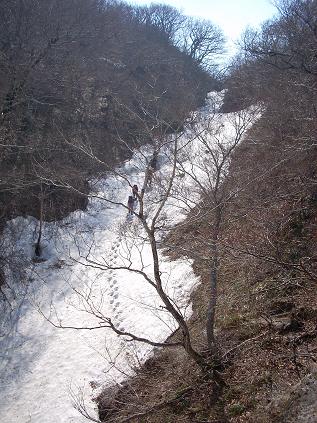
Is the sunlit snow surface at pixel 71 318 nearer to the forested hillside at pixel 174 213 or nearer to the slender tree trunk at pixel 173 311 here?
the forested hillside at pixel 174 213

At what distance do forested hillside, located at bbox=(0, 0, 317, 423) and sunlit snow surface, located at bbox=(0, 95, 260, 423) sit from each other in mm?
88

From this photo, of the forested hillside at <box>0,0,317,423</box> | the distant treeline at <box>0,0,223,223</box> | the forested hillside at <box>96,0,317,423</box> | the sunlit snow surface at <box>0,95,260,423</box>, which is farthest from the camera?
the distant treeline at <box>0,0,223,223</box>

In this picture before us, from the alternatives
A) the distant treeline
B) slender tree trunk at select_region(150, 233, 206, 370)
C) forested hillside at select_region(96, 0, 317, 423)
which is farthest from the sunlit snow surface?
the distant treeline

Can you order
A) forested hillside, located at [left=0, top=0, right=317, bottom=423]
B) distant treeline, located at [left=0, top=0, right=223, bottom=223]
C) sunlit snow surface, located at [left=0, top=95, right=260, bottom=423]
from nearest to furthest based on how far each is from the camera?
1. forested hillside, located at [left=0, top=0, right=317, bottom=423]
2. sunlit snow surface, located at [left=0, top=95, right=260, bottom=423]
3. distant treeline, located at [left=0, top=0, right=223, bottom=223]

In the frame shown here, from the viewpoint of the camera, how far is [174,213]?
53.7 feet

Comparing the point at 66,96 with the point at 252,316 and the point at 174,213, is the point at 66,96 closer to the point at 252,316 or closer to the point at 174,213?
the point at 174,213

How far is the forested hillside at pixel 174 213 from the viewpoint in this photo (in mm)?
6539

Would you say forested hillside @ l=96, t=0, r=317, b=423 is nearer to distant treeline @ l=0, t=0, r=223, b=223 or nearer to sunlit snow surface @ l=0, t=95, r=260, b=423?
sunlit snow surface @ l=0, t=95, r=260, b=423

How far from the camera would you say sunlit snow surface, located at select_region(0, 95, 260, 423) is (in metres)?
8.92

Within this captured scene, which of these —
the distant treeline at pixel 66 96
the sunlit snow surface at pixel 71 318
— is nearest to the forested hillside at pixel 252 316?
the sunlit snow surface at pixel 71 318

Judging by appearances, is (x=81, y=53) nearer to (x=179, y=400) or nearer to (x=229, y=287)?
(x=229, y=287)

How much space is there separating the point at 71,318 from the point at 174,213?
682 cm

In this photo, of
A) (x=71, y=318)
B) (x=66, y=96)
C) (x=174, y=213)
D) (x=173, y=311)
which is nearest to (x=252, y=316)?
(x=173, y=311)

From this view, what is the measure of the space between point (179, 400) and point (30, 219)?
36.9 ft
